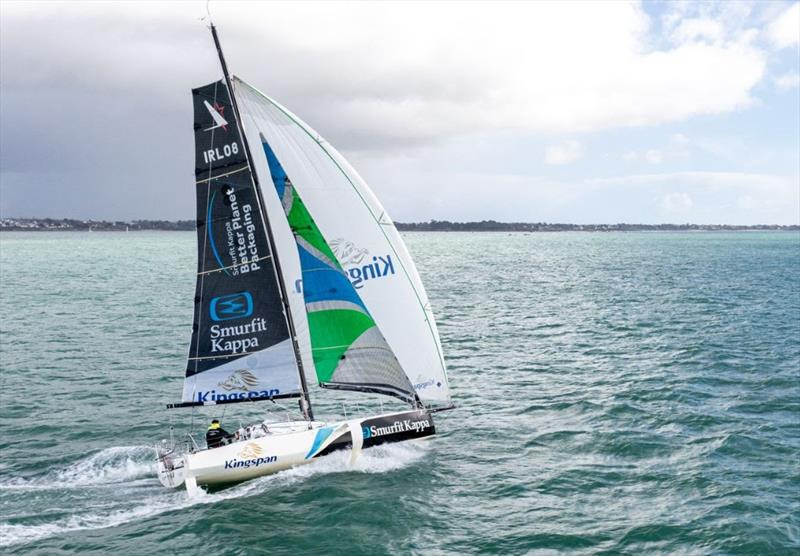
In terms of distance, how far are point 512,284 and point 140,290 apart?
38.5 m

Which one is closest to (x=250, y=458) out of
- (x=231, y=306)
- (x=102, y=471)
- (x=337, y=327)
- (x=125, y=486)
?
(x=125, y=486)

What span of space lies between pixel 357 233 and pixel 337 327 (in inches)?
107

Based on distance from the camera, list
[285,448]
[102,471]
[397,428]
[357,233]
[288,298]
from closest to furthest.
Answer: [285,448] → [397,428] → [357,233] → [102,471] → [288,298]

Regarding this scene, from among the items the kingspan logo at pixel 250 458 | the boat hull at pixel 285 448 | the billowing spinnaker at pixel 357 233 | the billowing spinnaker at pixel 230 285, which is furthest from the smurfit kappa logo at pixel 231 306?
the kingspan logo at pixel 250 458

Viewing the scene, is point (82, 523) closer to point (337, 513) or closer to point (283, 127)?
point (337, 513)

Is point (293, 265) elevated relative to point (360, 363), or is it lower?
elevated

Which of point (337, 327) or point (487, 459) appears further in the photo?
point (487, 459)

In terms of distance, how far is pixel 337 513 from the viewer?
14984 mm

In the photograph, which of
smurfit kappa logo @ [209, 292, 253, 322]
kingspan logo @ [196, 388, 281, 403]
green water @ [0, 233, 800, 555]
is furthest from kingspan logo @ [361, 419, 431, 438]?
smurfit kappa logo @ [209, 292, 253, 322]

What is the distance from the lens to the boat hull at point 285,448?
16.2 metres

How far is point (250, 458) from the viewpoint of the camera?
16.3 meters

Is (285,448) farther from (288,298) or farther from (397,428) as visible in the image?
(288,298)

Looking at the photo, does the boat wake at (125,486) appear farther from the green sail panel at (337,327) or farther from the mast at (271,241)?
the green sail panel at (337,327)

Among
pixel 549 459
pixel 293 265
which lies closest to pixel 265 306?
pixel 293 265
